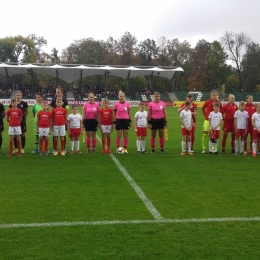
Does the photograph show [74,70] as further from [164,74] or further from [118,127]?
[118,127]

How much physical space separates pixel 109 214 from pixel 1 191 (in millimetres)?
2384

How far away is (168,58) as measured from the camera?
77188mm

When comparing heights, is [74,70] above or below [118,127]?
above

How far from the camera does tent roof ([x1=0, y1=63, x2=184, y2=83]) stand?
48.1 m

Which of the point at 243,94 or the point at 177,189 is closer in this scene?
the point at 177,189

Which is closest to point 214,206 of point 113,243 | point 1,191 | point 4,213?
point 113,243

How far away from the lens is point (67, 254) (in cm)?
422

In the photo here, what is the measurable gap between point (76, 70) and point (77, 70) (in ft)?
0.50

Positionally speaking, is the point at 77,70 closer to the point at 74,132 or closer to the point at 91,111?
the point at 91,111

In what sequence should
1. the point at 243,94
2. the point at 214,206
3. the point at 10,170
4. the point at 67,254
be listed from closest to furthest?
1. the point at 67,254
2. the point at 214,206
3. the point at 10,170
4. the point at 243,94

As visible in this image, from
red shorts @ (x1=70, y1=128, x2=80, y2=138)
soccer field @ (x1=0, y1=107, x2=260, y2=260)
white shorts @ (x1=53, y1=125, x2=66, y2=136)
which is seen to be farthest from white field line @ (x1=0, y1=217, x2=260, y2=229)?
red shorts @ (x1=70, y1=128, x2=80, y2=138)

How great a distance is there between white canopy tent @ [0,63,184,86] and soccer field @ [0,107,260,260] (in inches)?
1569

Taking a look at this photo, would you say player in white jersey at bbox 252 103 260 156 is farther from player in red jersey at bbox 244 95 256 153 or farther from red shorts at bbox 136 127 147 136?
red shorts at bbox 136 127 147 136

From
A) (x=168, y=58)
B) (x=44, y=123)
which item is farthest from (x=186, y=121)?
(x=168, y=58)
